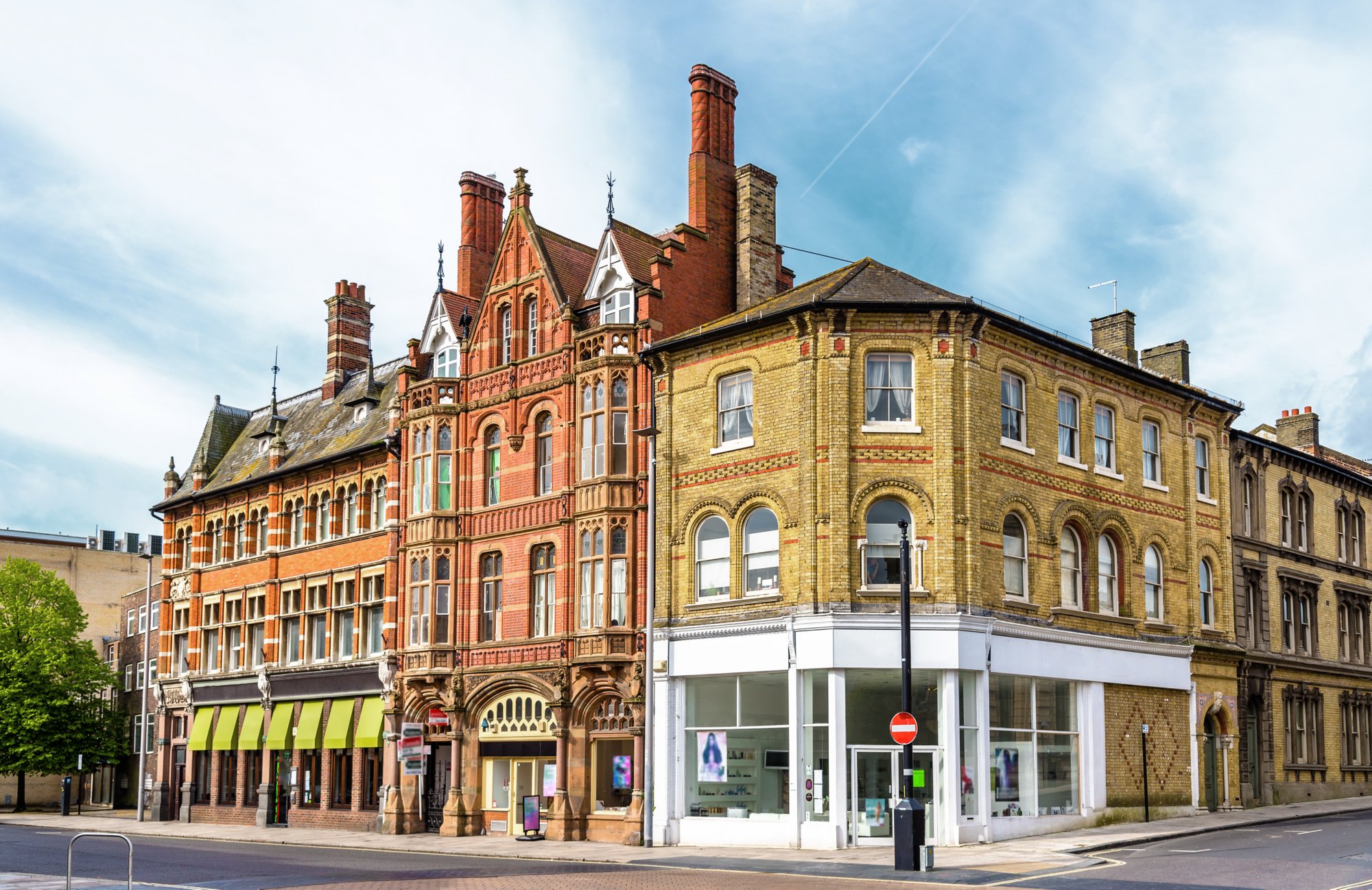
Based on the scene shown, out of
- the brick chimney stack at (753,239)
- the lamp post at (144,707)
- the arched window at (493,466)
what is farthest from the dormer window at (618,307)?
the lamp post at (144,707)

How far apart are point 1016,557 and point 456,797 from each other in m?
16.9

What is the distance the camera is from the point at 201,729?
168ft

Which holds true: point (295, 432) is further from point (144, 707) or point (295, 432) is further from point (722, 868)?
point (722, 868)

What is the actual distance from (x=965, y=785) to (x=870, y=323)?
10367mm

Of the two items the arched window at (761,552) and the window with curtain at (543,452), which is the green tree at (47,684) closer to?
the window with curtain at (543,452)

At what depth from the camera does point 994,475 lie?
105 ft

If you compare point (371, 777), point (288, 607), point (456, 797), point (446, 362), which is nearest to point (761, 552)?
point (456, 797)

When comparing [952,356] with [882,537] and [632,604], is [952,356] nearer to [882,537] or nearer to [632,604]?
[882,537]

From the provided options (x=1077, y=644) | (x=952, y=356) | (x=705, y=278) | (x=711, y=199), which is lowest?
(x=1077, y=644)

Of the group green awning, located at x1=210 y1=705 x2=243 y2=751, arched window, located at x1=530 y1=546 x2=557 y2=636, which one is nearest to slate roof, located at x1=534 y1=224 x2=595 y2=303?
arched window, located at x1=530 y1=546 x2=557 y2=636

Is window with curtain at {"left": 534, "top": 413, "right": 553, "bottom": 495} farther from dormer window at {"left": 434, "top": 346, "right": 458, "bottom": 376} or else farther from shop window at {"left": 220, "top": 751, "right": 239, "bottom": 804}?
shop window at {"left": 220, "top": 751, "right": 239, "bottom": 804}

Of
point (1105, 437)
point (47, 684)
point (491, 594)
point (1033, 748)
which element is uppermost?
point (1105, 437)

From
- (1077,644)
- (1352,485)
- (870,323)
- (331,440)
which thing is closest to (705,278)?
(870,323)

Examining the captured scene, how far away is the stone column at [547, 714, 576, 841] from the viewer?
35.3 meters
